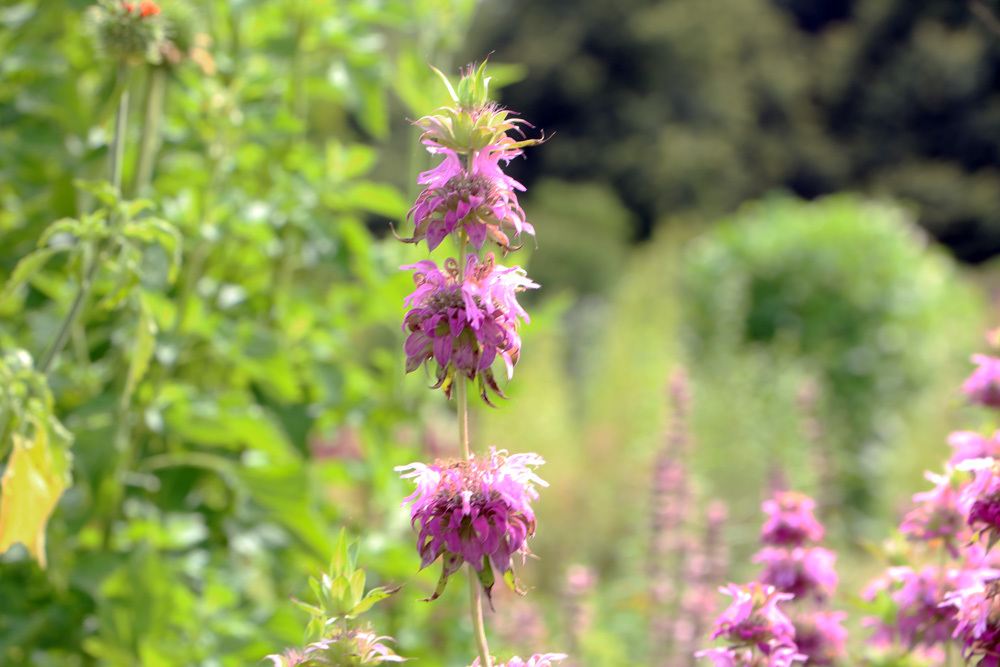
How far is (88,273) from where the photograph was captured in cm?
134

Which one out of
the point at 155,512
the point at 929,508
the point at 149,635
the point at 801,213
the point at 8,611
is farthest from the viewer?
the point at 801,213

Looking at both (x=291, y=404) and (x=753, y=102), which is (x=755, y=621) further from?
(x=753, y=102)

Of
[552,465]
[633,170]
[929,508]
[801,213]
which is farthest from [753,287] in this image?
[633,170]

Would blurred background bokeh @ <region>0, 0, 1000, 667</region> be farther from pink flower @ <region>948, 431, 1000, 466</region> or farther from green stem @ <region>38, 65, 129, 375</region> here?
pink flower @ <region>948, 431, 1000, 466</region>

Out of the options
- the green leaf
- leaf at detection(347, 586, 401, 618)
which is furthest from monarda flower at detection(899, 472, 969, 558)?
the green leaf

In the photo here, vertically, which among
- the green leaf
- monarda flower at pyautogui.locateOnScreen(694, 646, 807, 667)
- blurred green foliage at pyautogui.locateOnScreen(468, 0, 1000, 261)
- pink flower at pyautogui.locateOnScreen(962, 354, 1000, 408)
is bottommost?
monarda flower at pyautogui.locateOnScreen(694, 646, 807, 667)

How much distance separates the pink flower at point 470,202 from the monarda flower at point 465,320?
2cm

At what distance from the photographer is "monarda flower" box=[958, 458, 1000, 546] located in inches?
36.9

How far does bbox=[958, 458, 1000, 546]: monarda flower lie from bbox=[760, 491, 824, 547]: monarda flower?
15.4 inches

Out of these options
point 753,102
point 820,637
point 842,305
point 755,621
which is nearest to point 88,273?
point 755,621

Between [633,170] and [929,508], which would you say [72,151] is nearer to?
[929,508]

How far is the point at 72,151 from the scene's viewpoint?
196 centimetres

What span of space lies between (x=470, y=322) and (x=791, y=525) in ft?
2.23

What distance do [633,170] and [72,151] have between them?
15509 mm
